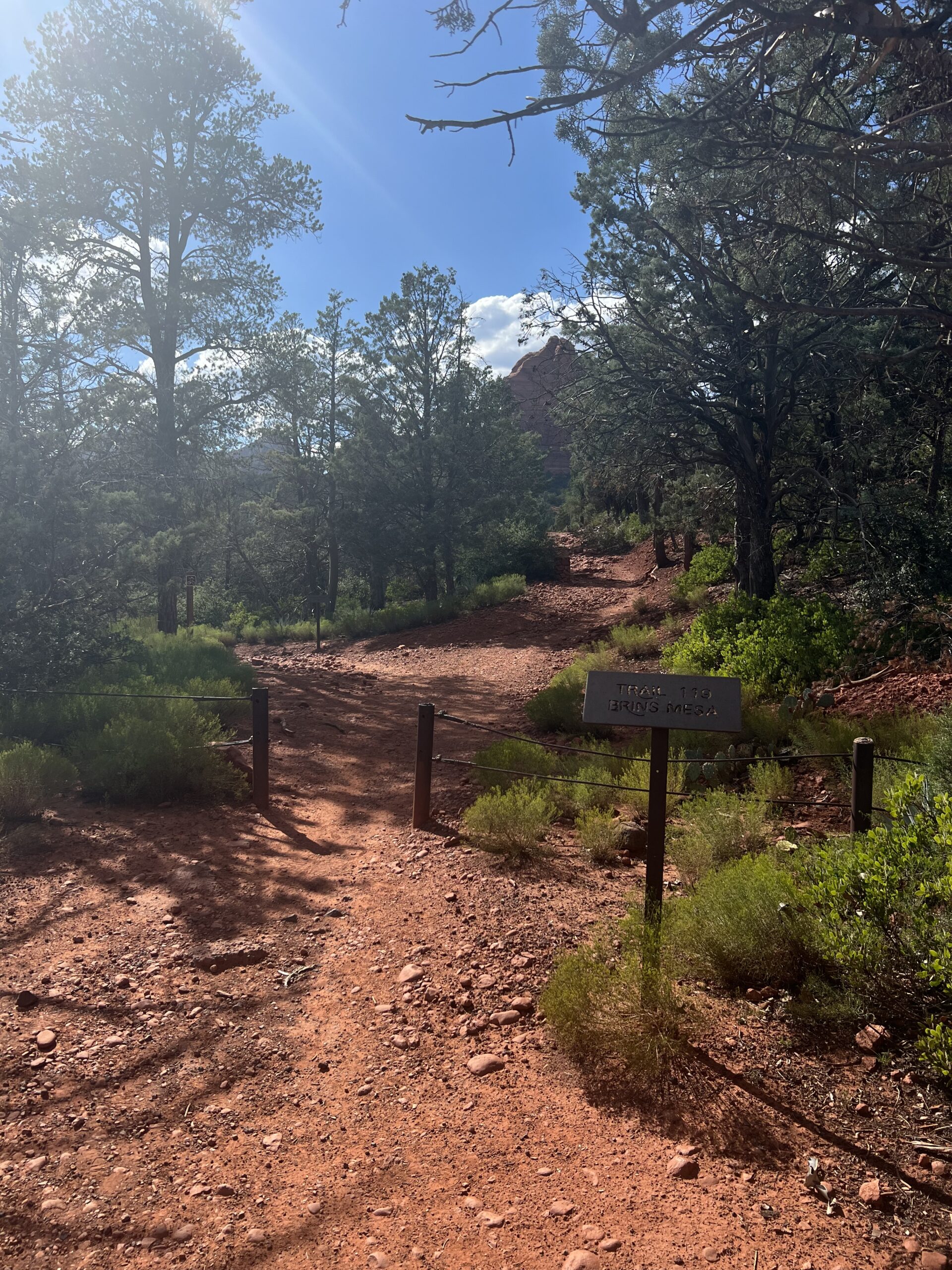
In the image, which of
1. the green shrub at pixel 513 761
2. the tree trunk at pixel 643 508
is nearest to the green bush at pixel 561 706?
the green shrub at pixel 513 761

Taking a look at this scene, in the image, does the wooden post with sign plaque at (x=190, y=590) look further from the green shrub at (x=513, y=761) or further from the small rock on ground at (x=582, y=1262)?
the small rock on ground at (x=582, y=1262)

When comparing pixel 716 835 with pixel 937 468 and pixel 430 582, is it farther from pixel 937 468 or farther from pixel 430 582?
pixel 430 582

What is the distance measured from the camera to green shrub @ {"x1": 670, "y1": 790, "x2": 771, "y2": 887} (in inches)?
204

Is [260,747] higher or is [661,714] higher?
→ [661,714]

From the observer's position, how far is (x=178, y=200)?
1595cm

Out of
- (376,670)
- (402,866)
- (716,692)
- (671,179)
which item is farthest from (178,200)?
(716,692)

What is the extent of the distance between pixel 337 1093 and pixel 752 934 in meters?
2.04

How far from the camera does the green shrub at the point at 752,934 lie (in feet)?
12.7

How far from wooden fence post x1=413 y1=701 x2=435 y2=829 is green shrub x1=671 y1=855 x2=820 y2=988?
2967 mm

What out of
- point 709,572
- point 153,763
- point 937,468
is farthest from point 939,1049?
point 709,572

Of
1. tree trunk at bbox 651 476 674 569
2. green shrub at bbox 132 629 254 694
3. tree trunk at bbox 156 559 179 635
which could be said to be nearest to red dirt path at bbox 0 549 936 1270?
green shrub at bbox 132 629 254 694

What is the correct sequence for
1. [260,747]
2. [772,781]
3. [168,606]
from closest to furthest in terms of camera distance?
[772,781]
[260,747]
[168,606]

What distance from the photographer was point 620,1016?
3533 mm

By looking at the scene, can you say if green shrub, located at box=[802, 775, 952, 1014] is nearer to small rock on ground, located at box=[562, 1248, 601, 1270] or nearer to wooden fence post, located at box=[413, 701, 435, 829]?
small rock on ground, located at box=[562, 1248, 601, 1270]
